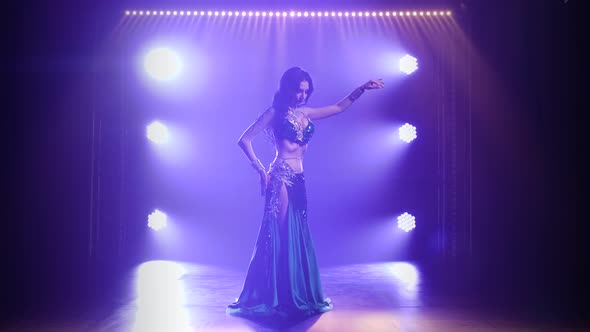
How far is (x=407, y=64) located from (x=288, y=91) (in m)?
4.31

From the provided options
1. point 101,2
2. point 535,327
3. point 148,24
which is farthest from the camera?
point 148,24

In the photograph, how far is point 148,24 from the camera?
23.3 ft

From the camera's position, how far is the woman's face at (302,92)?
364 centimetres

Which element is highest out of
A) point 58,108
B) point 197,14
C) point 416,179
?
point 197,14

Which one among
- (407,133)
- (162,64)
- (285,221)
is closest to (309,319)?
(285,221)

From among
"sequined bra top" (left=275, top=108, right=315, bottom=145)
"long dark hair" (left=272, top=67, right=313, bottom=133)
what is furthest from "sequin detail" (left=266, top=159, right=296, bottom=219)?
"long dark hair" (left=272, top=67, right=313, bottom=133)

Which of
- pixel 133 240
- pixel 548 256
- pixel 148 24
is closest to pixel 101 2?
pixel 148 24

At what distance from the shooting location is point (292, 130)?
3641 millimetres

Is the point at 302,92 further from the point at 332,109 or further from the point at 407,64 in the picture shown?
the point at 407,64

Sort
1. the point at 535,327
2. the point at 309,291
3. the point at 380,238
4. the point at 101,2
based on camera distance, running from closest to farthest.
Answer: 1. the point at 535,327
2. the point at 309,291
3. the point at 101,2
4. the point at 380,238

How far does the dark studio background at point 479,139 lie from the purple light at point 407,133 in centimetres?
98

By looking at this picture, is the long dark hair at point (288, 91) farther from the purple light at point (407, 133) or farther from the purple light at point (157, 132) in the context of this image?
the purple light at point (157, 132)

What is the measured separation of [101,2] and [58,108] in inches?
63.1

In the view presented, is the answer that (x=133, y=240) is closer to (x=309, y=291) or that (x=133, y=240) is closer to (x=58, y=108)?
(x=58, y=108)
